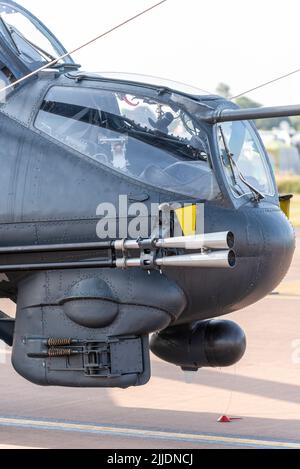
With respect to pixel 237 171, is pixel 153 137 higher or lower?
higher

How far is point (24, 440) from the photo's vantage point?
1120 centimetres

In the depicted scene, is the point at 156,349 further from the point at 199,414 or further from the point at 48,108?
the point at 48,108

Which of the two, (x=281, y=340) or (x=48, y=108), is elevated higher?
(x=48, y=108)

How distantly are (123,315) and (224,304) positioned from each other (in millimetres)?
936

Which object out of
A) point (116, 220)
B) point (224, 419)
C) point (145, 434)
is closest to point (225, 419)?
point (224, 419)

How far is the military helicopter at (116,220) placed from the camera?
33.4 ft

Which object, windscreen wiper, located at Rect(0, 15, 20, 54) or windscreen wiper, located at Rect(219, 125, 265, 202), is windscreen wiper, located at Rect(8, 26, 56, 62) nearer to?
windscreen wiper, located at Rect(0, 15, 20, 54)

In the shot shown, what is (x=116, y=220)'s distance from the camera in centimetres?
1021

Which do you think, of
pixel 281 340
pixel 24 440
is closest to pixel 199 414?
pixel 24 440

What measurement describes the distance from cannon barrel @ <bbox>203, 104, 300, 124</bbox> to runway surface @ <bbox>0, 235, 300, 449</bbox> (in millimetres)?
2864

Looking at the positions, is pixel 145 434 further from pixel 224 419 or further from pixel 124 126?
pixel 124 126

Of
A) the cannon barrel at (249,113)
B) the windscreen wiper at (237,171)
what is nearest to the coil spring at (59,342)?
the windscreen wiper at (237,171)

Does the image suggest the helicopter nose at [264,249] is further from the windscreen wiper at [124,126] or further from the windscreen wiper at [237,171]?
the windscreen wiper at [124,126]

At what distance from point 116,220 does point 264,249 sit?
1.29 meters
